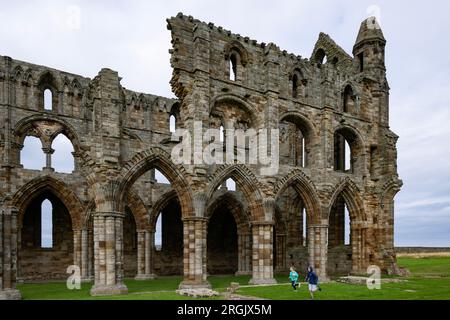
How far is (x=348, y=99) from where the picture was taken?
24.8 m

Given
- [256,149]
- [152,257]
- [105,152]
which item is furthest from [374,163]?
[105,152]

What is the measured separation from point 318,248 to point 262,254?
12.1ft

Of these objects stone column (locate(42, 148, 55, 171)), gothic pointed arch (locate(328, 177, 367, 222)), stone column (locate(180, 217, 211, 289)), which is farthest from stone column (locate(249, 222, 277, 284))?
stone column (locate(42, 148, 55, 171))

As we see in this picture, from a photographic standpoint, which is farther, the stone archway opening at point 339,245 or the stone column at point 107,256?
the stone archway opening at point 339,245

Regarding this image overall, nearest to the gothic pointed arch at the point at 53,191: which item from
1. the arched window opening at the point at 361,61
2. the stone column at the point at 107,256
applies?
the stone column at the point at 107,256

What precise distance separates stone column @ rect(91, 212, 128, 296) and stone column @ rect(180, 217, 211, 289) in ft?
8.68

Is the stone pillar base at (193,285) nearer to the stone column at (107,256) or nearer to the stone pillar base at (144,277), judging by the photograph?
the stone column at (107,256)

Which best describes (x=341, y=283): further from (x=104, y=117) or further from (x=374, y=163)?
(x=104, y=117)

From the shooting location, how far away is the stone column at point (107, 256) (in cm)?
1577

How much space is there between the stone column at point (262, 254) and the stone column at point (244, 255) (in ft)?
22.3

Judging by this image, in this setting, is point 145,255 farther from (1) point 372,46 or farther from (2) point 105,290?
(1) point 372,46

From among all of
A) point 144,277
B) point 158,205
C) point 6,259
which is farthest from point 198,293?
point 158,205

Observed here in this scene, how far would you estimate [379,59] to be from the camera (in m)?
26.2

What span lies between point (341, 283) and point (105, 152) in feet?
38.2
